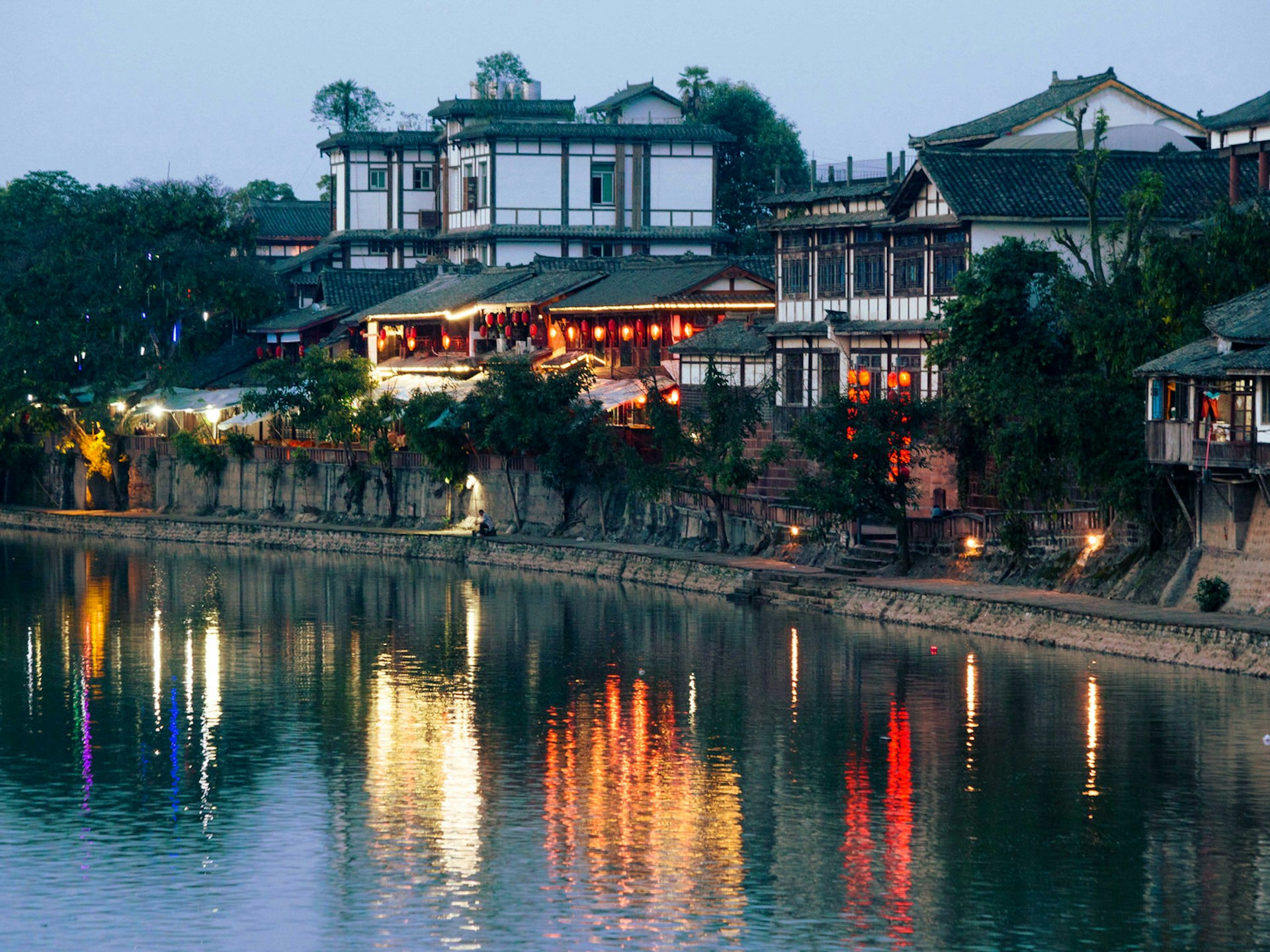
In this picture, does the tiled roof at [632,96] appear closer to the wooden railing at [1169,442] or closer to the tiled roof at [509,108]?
the tiled roof at [509,108]

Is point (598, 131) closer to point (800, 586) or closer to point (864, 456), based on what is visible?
point (800, 586)

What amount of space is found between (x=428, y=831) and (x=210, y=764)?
7.22 metres

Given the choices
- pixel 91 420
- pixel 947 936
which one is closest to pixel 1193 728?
pixel 947 936

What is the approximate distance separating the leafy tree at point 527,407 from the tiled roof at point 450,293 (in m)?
14.6

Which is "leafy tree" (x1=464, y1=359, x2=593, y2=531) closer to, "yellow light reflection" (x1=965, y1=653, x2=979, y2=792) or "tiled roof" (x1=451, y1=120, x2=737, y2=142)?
"tiled roof" (x1=451, y1=120, x2=737, y2=142)

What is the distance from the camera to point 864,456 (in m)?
54.6

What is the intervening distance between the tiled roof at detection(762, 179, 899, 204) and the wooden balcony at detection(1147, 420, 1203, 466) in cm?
1744

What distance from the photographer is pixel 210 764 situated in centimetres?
3750

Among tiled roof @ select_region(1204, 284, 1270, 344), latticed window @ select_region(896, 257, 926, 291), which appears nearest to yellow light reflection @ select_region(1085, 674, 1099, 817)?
tiled roof @ select_region(1204, 284, 1270, 344)

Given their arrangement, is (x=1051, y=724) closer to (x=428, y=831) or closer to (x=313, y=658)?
(x=428, y=831)

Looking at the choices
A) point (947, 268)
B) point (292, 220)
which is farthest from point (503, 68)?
point (947, 268)

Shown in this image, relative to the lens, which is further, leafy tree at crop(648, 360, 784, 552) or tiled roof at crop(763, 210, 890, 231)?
leafy tree at crop(648, 360, 784, 552)

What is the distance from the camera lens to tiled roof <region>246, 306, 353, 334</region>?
305 feet

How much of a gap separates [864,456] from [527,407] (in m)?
17.7
